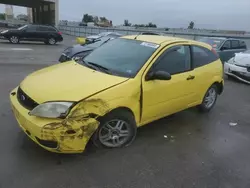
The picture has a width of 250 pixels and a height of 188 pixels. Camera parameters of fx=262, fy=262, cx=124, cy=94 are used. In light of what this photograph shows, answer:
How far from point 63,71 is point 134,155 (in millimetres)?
1632

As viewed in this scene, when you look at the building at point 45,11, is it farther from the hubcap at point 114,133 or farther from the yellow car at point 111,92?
the hubcap at point 114,133

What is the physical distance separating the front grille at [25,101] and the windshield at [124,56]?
1218mm

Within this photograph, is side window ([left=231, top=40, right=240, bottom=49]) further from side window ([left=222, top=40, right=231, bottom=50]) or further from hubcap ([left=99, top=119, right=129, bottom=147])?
hubcap ([left=99, top=119, right=129, bottom=147])

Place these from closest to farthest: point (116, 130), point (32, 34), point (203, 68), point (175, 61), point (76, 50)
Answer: point (116, 130), point (175, 61), point (203, 68), point (76, 50), point (32, 34)

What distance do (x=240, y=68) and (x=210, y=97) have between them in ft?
14.2

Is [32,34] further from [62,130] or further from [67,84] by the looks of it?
[62,130]

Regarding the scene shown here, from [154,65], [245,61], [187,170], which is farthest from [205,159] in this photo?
[245,61]

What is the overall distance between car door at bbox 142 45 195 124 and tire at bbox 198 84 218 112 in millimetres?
643

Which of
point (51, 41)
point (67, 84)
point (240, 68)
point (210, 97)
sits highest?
point (67, 84)

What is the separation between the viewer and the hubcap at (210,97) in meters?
5.45

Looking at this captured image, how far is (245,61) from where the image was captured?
9.12 m

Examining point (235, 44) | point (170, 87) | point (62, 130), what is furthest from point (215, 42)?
point (62, 130)

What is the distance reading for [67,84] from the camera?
3424 millimetres

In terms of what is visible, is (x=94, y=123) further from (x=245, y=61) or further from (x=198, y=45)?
(x=245, y=61)
